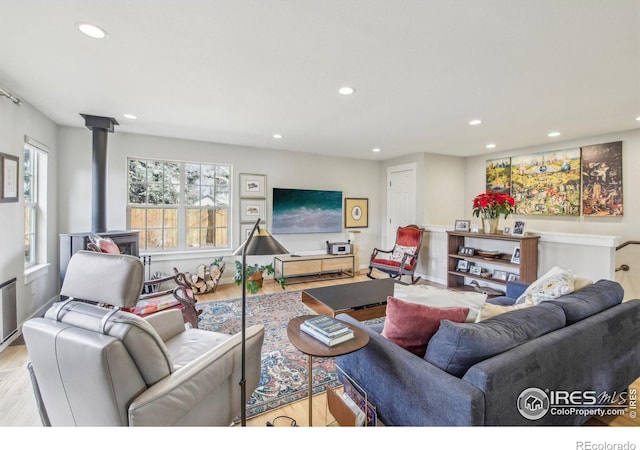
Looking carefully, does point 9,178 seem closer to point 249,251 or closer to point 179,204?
point 179,204

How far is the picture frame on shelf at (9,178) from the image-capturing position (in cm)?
253

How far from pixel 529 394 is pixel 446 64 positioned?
2126 mm

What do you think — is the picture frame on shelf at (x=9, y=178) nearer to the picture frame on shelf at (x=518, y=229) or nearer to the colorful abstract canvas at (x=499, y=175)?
the picture frame on shelf at (x=518, y=229)

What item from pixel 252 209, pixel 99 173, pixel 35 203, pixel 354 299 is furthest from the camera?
pixel 252 209

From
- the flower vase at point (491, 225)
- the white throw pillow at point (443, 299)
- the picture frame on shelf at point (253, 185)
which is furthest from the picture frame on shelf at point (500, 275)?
the picture frame on shelf at point (253, 185)

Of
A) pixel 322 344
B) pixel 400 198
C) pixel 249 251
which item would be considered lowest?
pixel 322 344

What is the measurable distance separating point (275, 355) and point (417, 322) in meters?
1.51

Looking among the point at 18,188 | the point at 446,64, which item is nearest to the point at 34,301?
the point at 18,188

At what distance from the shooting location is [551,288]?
6.30ft

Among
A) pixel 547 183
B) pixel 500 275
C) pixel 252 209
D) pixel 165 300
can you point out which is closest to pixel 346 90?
pixel 165 300

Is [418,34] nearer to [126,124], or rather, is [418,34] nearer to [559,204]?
[126,124]

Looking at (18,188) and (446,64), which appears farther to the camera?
(18,188)

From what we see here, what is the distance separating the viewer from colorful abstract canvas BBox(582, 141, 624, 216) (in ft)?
12.9

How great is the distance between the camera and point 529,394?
1.23m
